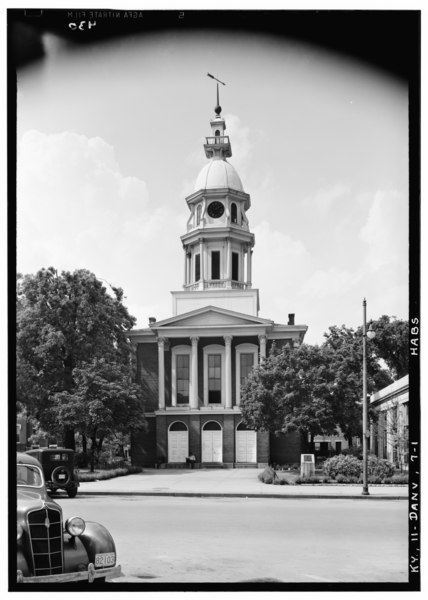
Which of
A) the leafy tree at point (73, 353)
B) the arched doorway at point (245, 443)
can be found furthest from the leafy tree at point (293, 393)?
the leafy tree at point (73, 353)

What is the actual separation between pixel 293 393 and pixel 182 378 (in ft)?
18.5

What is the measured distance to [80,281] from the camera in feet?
41.8

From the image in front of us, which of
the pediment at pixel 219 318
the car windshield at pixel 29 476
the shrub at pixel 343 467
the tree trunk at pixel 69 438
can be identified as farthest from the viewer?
the pediment at pixel 219 318

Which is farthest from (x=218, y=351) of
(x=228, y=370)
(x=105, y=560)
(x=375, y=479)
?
(x=105, y=560)

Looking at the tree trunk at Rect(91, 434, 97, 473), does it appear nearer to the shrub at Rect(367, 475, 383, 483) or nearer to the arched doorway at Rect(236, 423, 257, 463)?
the shrub at Rect(367, 475, 383, 483)

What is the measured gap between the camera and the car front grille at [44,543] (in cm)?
848

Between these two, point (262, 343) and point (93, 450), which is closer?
point (93, 450)

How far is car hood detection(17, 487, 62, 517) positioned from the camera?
8617 mm

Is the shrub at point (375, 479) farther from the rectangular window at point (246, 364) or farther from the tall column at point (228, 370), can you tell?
the rectangular window at point (246, 364)

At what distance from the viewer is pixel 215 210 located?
38406 mm

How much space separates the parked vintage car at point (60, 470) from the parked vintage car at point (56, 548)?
3.66 meters

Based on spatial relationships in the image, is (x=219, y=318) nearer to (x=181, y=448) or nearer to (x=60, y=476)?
(x=181, y=448)

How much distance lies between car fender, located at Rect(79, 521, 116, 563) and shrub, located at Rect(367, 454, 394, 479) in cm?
1910

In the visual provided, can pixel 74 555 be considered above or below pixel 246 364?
below
